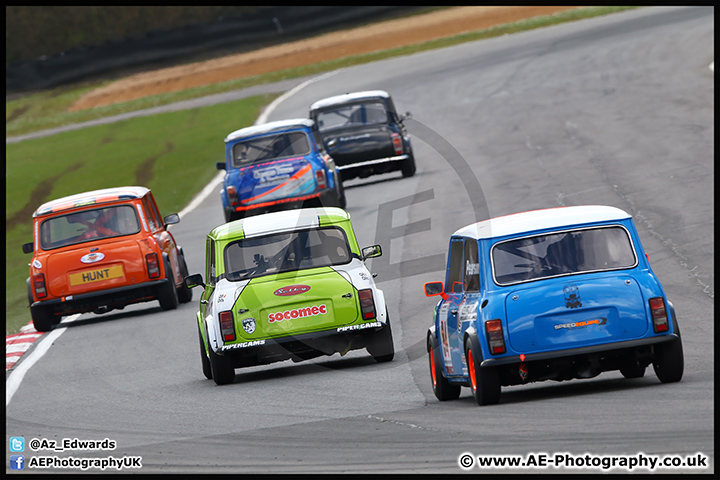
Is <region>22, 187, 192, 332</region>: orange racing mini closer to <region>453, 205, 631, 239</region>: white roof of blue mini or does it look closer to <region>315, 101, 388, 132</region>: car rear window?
<region>453, 205, 631, 239</region>: white roof of blue mini

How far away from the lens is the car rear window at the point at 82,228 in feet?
54.9

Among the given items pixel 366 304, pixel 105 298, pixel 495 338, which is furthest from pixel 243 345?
pixel 105 298

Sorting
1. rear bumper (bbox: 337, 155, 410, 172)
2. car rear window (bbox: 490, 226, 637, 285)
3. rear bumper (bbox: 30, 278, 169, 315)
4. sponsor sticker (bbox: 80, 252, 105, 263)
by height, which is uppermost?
car rear window (bbox: 490, 226, 637, 285)

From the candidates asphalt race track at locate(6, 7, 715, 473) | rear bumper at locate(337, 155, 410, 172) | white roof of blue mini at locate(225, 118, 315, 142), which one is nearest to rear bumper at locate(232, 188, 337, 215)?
asphalt race track at locate(6, 7, 715, 473)

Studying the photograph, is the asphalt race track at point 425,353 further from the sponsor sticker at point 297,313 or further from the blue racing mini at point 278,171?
the blue racing mini at point 278,171

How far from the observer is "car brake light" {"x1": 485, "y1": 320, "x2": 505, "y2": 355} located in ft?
27.8

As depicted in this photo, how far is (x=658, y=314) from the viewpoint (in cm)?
849

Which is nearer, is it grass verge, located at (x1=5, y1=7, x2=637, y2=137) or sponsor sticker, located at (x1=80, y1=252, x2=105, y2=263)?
sponsor sticker, located at (x1=80, y1=252, x2=105, y2=263)

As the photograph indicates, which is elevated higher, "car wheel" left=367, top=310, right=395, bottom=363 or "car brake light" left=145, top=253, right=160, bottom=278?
"car brake light" left=145, top=253, right=160, bottom=278

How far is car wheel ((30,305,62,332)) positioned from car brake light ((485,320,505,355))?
31.6 ft

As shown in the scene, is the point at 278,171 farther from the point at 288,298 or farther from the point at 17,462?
the point at 17,462

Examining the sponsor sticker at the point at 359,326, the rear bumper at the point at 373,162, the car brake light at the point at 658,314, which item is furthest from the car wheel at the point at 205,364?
the rear bumper at the point at 373,162

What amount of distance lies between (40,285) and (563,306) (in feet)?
32.7

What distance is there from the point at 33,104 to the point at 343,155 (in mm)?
28069
